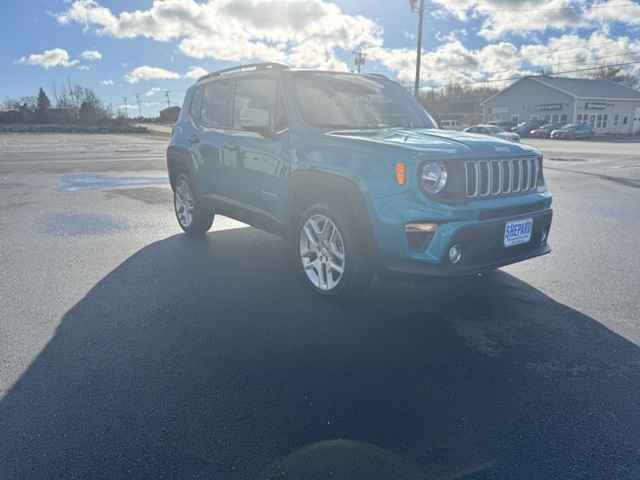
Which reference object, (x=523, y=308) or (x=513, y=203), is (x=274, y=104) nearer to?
(x=513, y=203)

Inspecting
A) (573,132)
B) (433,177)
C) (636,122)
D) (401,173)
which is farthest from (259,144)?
(636,122)

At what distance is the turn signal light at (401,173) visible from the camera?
345 cm

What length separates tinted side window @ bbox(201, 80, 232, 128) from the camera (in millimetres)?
5371

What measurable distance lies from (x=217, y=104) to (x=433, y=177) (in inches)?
122

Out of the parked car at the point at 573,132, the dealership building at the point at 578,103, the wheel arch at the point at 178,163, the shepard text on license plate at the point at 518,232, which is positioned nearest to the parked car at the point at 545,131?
the parked car at the point at 573,132

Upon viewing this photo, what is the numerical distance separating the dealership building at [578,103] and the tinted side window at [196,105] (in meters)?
51.7

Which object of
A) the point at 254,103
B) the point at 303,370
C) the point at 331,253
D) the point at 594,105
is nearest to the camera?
the point at 303,370

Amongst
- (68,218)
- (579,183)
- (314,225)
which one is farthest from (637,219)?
(68,218)

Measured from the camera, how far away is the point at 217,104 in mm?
5582

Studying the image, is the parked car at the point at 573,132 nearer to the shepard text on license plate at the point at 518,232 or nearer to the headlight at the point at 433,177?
the shepard text on license plate at the point at 518,232

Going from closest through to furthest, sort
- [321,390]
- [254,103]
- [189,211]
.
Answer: [321,390], [254,103], [189,211]

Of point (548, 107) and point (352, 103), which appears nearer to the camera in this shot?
point (352, 103)

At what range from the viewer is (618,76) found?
69938 mm

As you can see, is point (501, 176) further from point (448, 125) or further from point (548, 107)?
point (548, 107)
